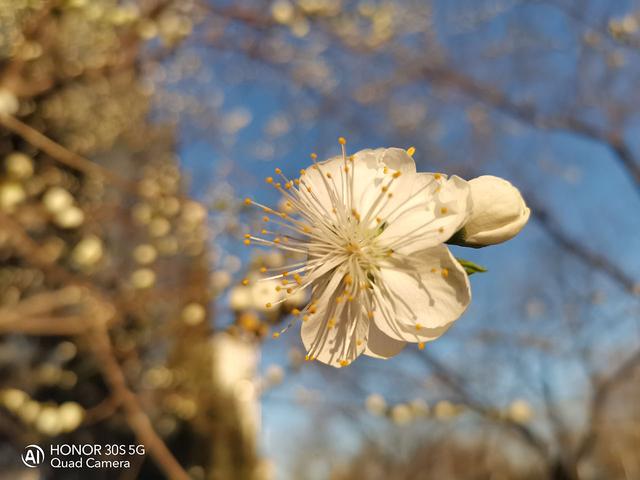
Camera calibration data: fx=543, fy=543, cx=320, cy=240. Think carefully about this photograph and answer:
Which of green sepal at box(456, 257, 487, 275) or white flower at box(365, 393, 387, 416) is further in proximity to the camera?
white flower at box(365, 393, 387, 416)

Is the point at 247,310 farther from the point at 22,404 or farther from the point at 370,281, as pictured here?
the point at 22,404

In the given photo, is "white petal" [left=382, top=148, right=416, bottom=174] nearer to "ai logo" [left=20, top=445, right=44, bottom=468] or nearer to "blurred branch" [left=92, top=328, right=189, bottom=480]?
"blurred branch" [left=92, top=328, right=189, bottom=480]

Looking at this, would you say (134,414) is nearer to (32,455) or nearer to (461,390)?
(32,455)

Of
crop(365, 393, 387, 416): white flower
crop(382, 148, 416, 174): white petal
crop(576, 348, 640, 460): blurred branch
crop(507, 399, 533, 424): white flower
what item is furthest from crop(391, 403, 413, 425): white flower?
crop(576, 348, 640, 460): blurred branch

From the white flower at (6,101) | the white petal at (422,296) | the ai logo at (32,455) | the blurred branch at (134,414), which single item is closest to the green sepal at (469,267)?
the white petal at (422,296)

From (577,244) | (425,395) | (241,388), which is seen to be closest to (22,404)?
(241,388)

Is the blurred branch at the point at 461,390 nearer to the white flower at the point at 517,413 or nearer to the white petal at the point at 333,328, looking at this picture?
the white flower at the point at 517,413
